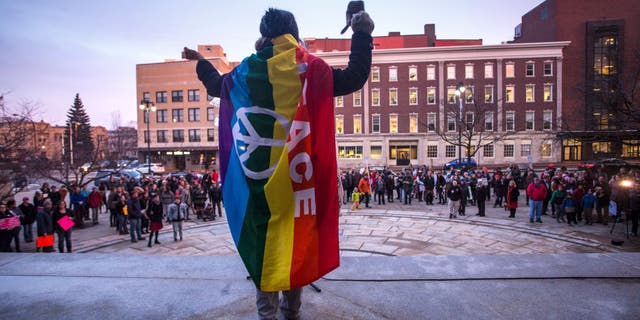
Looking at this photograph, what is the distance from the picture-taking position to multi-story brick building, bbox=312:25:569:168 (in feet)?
133

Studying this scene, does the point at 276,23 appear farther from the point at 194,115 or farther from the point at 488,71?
the point at 194,115

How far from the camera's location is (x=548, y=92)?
135 ft

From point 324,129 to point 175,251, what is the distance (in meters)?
8.52

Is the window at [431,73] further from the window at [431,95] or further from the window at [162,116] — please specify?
the window at [162,116]

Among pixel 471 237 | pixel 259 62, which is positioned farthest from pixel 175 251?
pixel 471 237

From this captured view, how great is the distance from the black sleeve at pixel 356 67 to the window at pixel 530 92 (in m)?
48.3

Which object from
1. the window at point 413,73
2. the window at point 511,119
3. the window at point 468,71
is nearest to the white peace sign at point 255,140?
the window at point 413,73

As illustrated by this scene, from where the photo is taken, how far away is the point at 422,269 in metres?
3.11

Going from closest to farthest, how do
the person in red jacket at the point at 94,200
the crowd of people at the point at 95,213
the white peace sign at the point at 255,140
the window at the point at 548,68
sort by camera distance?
the white peace sign at the point at 255,140 → the crowd of people at the point at 95,213 → the person in red jacket at the point at 94,200 → the window at the point at 548,68

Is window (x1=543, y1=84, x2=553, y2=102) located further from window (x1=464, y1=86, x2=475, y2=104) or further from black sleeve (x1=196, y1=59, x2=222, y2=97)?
black sleeve (x1=196, y1=59, x2=222, y2=97)

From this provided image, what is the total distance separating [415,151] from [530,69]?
1869 centimetres

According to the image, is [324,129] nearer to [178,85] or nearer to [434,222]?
[434,222]

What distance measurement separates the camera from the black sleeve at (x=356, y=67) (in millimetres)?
1999

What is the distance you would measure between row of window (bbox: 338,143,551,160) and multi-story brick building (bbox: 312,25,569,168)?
0.43ft
